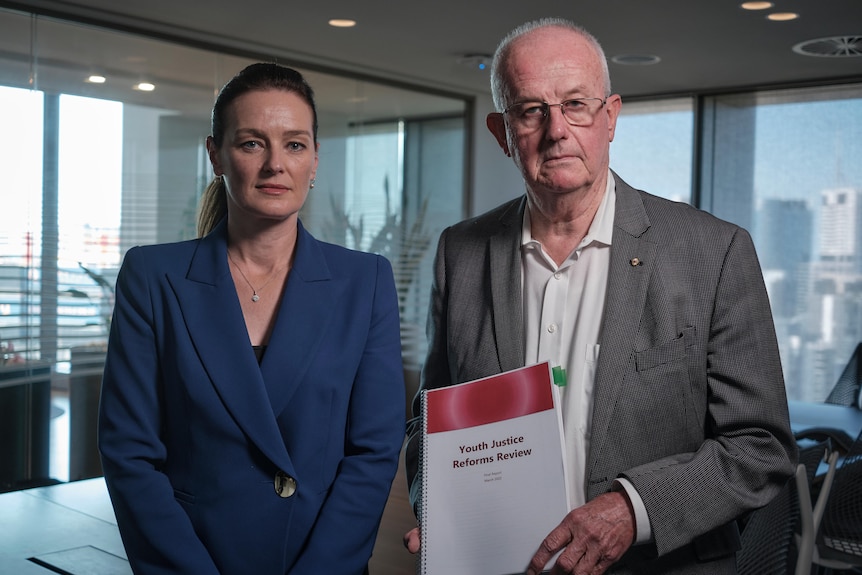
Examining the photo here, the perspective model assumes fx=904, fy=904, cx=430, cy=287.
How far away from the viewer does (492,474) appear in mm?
1305

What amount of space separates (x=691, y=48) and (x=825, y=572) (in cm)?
369

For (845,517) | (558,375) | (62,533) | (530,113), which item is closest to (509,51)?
(530,113)

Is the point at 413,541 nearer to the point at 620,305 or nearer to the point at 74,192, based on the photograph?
the point at 620,305

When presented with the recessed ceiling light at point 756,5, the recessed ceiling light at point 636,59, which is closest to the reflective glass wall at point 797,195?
the recessed ceiling light at point 636,59

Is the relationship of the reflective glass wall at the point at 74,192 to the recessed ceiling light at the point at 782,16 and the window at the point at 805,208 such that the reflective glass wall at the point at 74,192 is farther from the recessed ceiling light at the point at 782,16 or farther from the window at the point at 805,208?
the window at the point at 805,208

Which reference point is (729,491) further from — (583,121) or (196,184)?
(196,184)

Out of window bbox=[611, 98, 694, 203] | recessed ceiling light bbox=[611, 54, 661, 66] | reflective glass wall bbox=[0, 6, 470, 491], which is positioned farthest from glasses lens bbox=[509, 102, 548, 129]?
window bbox=[611, 98, 694, 203]

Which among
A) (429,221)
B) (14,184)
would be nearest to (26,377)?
(14,184)

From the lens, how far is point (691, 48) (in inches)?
243

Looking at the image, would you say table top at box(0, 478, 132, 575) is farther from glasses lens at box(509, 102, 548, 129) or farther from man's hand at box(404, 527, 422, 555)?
glasses lens at box(509, 102, 548, 129)

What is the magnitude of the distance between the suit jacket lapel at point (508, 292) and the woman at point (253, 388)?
0.61ft

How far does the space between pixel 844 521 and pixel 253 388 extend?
2522 mm

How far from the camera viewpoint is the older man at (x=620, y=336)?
136 centimetres

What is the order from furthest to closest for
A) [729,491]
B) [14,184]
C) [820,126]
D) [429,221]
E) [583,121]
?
1. [429,221]
2. [820,126]
3. [14,184]
4. [583,121]
5. [729,491]
